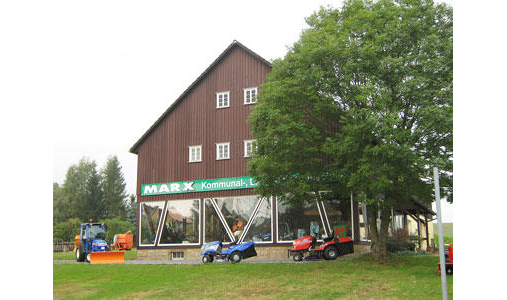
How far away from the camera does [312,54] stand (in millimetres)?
17625

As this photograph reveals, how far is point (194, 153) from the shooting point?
26844 millimetres

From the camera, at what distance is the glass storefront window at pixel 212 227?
2484cm

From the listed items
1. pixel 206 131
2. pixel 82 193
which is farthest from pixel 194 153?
pixel 82 193

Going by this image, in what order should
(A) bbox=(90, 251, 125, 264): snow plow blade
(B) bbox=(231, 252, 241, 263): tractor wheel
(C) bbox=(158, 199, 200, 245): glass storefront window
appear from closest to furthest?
(B) bbox=(231, 252, 241, 263): tractor wheel < (A) bbox=(90, 251, 125, 264): snow plow blade < (C) bbox=(158, 199, 200, 245): glass storefront window

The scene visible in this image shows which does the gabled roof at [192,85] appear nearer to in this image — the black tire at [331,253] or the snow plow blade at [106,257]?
the snow plow blade at [106,257]

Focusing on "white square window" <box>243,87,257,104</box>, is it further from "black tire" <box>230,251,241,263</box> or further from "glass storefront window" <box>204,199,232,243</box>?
"black tire" <box>230,251,241,263</box>

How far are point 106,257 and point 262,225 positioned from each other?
8.93 m

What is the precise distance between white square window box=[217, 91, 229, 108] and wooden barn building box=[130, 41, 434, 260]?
0.06 meters

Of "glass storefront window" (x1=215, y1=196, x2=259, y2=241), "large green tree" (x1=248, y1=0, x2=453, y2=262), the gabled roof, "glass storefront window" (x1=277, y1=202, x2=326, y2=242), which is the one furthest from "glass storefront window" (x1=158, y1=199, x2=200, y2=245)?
"large green tree" (x1=248, y1=0, x2=453, y2=262)

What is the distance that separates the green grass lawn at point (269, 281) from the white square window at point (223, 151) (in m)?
7.38

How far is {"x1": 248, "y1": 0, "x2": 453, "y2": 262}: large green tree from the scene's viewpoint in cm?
1577
